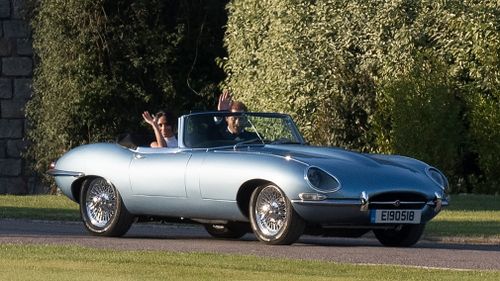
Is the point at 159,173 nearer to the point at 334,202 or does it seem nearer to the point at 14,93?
the point at 334,202

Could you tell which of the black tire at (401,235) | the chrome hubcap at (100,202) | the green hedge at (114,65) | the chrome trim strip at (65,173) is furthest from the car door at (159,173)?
the green hedge at (114,65)

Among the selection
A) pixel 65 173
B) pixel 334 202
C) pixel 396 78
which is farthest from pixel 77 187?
pixel 396 78

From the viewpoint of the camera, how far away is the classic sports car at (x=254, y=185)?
46.6 feet

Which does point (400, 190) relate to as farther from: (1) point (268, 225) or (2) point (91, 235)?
(2) point (91, 235)

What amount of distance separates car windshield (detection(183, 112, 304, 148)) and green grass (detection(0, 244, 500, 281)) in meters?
2.52

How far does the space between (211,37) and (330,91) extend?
4686mm

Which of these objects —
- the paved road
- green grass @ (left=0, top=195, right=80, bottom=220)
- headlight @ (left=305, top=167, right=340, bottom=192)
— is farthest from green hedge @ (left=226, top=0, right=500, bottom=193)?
headlight @ (left=305, top=167, right=340, bottom=192)

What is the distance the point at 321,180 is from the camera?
14211 mm

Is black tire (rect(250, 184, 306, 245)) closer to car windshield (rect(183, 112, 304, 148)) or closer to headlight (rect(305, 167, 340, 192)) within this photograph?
headlight (rect(305, 167, 340, 192))

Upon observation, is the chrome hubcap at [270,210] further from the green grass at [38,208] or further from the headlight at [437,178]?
the green grass at [38,208]

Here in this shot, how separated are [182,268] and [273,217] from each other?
2.67 metres

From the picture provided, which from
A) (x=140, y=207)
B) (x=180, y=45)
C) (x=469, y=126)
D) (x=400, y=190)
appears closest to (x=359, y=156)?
(x=400, y=190)

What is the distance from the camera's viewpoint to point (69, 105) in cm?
3016

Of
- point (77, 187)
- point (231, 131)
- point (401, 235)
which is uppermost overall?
Result: point (231, 131)
